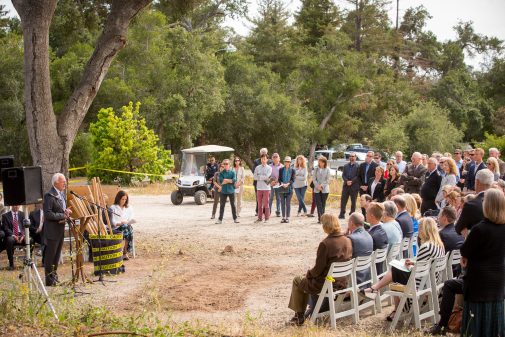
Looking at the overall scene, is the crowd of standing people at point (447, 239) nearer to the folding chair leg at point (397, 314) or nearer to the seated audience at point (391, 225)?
the seated audience at point (391, 225)

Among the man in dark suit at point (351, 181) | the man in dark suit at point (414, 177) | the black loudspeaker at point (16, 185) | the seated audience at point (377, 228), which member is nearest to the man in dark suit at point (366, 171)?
the man in dark suit at point (351, 181)

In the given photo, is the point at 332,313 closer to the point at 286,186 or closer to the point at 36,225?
the point at 36,225

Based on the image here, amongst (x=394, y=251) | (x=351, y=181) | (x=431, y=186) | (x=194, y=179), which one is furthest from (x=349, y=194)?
(x=394, y=251)

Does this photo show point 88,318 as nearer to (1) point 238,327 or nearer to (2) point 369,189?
(1) point 238,327

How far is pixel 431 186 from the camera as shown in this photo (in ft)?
43.4

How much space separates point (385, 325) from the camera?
7.94m

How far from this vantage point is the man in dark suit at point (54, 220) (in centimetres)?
1018

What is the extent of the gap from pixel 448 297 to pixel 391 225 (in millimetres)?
Result: 1838

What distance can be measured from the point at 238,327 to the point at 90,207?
5542mm

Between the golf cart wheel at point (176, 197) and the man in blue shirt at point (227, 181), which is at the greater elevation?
the man in blue shirt at point (227, 181)

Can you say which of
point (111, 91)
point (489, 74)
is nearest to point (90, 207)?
point (111, 91)

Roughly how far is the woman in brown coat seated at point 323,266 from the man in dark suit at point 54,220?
4.06 m

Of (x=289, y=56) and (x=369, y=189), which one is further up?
(x=289, y=56)

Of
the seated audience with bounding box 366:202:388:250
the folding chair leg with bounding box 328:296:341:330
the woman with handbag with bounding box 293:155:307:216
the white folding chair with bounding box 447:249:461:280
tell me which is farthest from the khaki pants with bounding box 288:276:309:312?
the woman with handbag with bounding box 293:155:307:216
